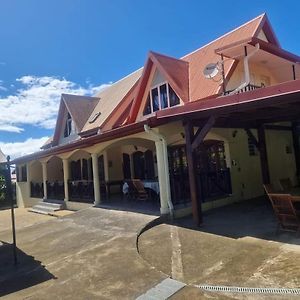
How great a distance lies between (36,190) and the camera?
2281 cm

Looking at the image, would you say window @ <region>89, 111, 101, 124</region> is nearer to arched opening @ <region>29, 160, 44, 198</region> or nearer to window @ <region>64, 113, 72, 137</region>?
window @ <region>64, 113, 72, 137</region>

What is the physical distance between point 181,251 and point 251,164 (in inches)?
328

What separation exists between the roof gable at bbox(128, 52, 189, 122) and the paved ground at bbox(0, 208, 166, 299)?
21.4 feet

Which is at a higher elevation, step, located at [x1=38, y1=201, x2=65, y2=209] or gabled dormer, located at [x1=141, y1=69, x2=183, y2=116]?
gabled dormer, located at [x1=141, y1=69, x2=183, y2=116]

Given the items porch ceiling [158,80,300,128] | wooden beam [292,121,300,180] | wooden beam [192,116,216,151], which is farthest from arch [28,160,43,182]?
wooden beam [192,116,216,151]

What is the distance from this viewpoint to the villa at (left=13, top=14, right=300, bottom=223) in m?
9.92

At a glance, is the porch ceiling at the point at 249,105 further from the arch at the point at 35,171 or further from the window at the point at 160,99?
the arch at the point at 35,171

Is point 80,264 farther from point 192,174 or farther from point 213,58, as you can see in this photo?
point 213,58

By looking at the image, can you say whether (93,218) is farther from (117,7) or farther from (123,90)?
(123,90)

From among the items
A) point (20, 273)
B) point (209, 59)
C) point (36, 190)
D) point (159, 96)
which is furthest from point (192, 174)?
point (36, 190)

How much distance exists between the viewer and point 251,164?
1459 centimetres

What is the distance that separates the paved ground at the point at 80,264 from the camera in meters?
5.66

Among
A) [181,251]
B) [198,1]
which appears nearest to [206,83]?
[198,1]

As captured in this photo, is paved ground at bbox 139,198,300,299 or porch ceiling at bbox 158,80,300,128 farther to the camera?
porch ceiling at bbox 158,80,300,128
